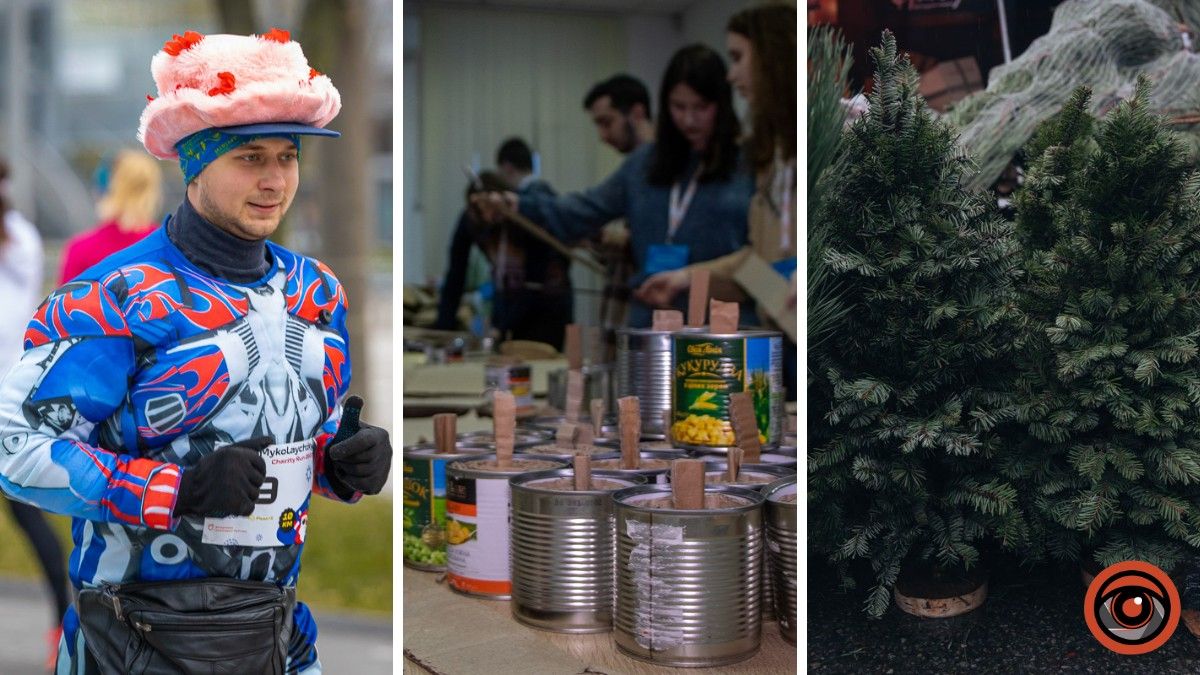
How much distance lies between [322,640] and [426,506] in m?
1.81

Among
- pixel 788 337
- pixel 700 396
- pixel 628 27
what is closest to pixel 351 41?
pixel 628 27

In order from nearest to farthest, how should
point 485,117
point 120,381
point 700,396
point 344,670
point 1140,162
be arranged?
point 120,381 → point 1140,162 → point 700,396 → point 344,670 → point 485,117

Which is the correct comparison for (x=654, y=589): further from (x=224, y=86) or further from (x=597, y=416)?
(x=224, y=86)

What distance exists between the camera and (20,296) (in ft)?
16.0

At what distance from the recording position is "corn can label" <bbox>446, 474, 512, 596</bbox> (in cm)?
312

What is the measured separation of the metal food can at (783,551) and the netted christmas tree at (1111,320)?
503mm

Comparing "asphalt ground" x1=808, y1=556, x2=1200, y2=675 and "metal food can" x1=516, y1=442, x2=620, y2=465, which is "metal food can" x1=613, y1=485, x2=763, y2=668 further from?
"metal food can" x1=516, y1=442, x2=620, y2=465

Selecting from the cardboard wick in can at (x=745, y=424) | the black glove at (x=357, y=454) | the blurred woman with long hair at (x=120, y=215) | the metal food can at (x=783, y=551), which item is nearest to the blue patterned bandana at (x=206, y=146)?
the black glove at (x=357, y=454)

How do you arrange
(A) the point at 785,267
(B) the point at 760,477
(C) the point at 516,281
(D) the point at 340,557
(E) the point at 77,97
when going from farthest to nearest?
(E) the point at 77,97, (D) the point at 340,557, (C) the point at 516,281, (A) the point at 785,267, (B) the point at 760,477

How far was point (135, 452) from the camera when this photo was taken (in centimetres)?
199

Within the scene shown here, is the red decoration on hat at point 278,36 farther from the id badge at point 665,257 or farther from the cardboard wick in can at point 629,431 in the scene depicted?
the id badge at point 665,257

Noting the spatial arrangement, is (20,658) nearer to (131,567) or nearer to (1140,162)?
(131,567)

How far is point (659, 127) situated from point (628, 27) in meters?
0.95

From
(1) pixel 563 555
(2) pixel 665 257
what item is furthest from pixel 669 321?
(2) pixel 665 257
